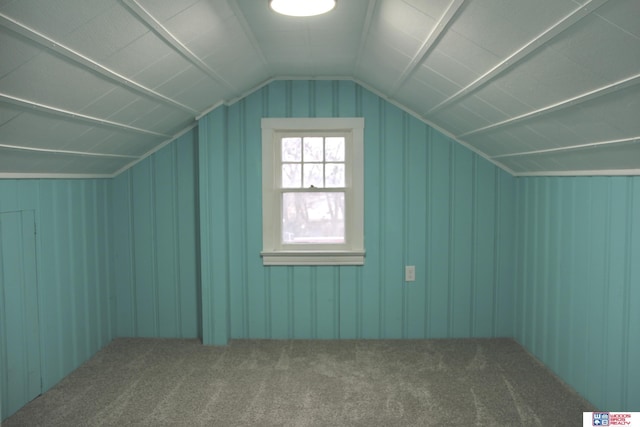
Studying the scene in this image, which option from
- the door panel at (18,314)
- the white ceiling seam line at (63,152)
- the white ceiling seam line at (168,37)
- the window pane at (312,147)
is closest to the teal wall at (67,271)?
the door panel at (18,314)

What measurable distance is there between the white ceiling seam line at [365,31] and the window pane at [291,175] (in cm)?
98

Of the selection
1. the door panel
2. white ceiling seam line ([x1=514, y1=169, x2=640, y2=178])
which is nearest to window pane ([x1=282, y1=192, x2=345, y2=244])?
white ceiling seam line ([x1=514, y1=169, x2=640, y2=178])

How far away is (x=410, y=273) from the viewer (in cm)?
407

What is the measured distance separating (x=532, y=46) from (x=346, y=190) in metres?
2.42

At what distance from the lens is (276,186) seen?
13.5 feet

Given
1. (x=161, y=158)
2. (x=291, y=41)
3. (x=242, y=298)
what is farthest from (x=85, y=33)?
(x=242, y=298)

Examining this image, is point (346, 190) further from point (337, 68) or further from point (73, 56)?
point (73, 56)

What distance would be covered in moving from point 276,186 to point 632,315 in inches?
107

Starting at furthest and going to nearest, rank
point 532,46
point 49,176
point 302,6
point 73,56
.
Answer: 1. point 49,176
2. point 302,6
3. point 73,56
4. point 532,46

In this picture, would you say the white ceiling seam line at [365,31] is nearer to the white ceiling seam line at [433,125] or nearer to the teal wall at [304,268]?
the white ceiling seam line at [433,125]

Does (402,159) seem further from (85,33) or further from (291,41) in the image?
(85,33)

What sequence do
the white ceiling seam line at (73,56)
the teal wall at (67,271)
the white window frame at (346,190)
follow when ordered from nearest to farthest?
the white ceiling seam line at (73,56), the teal wall at (67,271), the white window frame at (346,190)

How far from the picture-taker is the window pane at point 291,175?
4.13m

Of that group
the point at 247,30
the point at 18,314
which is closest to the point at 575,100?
the point at 247,30
